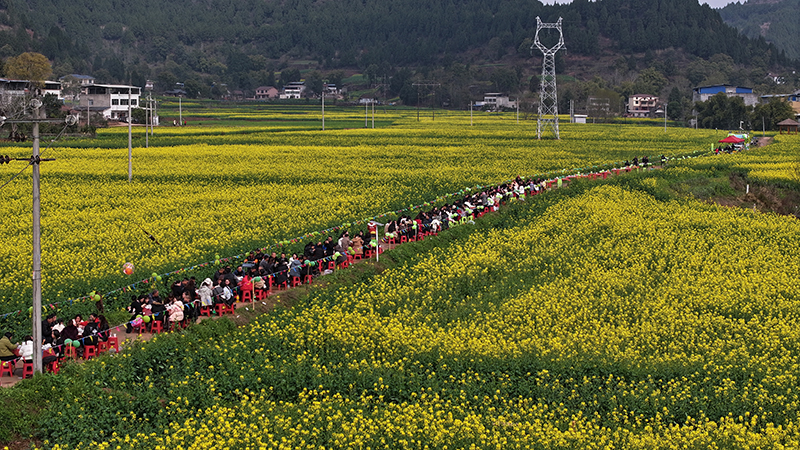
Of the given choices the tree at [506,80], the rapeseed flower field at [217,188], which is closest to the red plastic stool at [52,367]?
the rapeseed flower field at [217,188]

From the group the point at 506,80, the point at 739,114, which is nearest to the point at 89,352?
the point at 739,114

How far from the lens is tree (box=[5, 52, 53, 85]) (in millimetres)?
110562

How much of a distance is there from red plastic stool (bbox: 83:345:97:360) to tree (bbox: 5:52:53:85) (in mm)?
101007

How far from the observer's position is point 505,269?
1078 inches

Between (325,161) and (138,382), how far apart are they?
40.4 m

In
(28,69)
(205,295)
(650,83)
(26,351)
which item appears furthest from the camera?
(650,83)

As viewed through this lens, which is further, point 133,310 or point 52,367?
point 133,310

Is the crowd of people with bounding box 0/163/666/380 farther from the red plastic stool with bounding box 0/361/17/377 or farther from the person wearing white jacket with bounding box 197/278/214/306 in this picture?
the red plastic stool with bounding box 0/361/17/377

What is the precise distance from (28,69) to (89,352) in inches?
4158

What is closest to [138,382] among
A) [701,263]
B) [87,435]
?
[87,435]

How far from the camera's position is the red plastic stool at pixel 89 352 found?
18.4 metres

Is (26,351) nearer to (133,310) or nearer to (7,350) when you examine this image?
(7,350)

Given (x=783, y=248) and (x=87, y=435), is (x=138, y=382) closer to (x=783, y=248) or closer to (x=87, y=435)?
(x=87, y=435)

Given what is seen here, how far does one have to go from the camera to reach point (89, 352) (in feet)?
60.7
